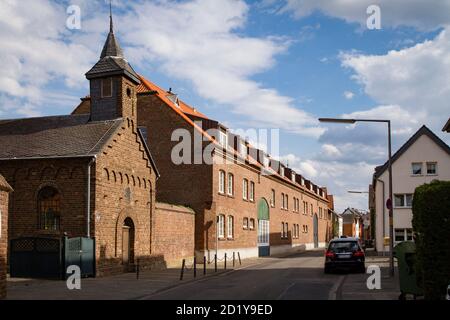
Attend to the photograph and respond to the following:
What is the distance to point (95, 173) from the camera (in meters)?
24.1

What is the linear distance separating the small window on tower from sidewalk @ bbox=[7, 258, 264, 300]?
898cm

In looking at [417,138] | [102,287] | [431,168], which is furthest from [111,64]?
[431,168]

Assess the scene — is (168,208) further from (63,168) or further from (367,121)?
(367,121)

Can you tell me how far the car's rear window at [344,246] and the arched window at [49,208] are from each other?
12.6 m

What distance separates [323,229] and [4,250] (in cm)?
6742

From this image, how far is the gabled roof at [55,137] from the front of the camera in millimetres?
25094

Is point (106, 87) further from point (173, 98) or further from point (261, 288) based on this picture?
point (261, 288)

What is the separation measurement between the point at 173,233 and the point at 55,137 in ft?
28.8

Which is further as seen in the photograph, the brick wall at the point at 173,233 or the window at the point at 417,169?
the window at the point at 417,169

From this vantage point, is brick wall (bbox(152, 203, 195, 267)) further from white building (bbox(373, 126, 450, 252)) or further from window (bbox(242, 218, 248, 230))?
white building (bbox(373, 126, 450, 252))

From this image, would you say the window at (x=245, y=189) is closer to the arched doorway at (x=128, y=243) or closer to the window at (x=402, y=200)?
the window at (x=402, y=200)

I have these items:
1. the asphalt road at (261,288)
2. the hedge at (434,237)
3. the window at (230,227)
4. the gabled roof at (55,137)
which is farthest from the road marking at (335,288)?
the window at (230,227)

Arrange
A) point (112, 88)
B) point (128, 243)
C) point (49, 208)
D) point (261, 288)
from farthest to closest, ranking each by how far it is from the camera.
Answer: point (112, 88), point (128, 243), point (49, 208), point (261, 288)
